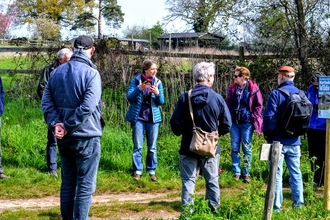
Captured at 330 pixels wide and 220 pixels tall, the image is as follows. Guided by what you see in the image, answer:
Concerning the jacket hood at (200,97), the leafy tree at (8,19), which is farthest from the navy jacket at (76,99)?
the leafy tree at (8,19)

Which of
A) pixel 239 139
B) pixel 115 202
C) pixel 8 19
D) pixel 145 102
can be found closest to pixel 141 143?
pixel 145 102

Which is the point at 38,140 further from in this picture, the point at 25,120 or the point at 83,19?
the point at 83,19

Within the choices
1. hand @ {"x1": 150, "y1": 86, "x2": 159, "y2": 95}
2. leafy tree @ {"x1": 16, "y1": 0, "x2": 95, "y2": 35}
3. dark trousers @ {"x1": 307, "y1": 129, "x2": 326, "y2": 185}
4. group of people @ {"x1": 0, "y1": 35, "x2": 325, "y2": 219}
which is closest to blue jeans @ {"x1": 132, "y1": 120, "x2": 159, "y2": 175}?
hand @ {"x1": 150, "y1": 86, "x2": 159, "y2": 95}

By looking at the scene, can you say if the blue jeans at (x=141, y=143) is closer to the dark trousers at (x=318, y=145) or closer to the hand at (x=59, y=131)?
the dark trousers at (x=318, y=145)

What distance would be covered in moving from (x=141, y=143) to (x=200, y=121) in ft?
9.10

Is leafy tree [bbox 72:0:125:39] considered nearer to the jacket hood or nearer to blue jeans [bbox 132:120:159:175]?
blue jeans [bbox 132:120:159:175]

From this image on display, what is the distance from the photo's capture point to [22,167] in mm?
7863

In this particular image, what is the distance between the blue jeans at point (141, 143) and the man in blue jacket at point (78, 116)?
9.00ft

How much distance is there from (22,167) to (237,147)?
3708 millimetres

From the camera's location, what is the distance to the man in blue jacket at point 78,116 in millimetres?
4465

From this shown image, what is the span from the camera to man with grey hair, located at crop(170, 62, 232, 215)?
194 inches

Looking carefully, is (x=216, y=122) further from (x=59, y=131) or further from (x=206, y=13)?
(x=206, y=13)

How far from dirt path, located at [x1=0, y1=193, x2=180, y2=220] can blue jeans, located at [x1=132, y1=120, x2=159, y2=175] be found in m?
0.58

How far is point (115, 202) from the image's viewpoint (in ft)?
21.4
